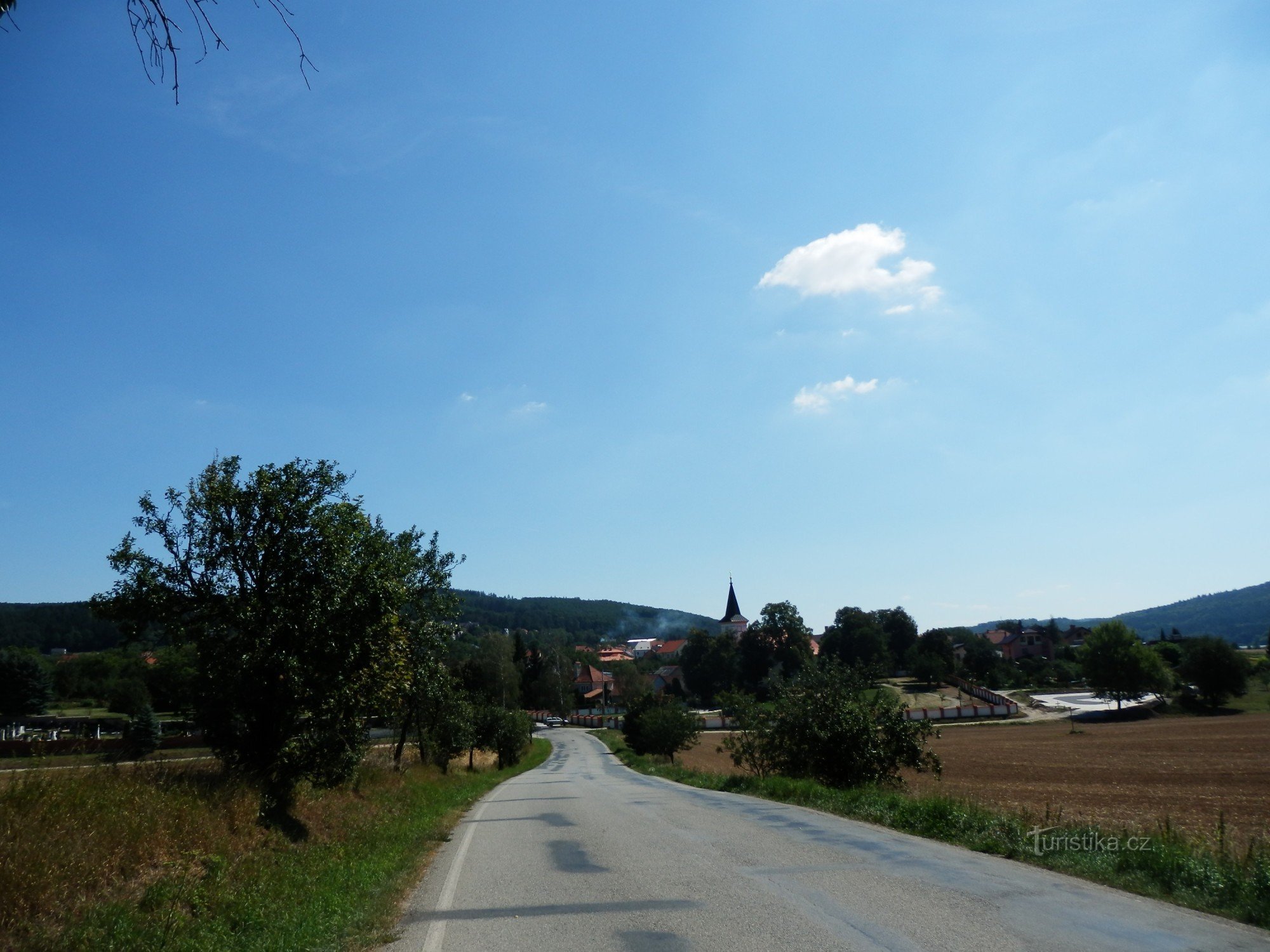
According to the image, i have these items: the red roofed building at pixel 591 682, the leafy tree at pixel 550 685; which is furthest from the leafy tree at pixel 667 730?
the red roofed building at pixel 591 682

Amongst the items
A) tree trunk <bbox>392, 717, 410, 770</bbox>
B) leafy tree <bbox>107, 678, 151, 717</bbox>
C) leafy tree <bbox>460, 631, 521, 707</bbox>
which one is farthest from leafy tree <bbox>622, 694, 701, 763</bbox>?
leafy tree <bbox>107, 678, 151, 717</bbox>

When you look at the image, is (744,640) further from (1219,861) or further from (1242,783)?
(1219,861)

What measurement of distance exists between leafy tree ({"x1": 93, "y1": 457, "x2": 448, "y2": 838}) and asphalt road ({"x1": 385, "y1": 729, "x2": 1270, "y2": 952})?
3.52 m

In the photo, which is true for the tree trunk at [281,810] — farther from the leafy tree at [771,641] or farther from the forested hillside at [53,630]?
the forested hillside at [53,630]

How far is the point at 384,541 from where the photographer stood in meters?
15.5

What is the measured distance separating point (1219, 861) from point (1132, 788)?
27.7 meters

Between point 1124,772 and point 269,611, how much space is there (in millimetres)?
42109

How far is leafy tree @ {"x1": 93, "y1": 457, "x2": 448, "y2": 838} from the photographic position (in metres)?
13.5

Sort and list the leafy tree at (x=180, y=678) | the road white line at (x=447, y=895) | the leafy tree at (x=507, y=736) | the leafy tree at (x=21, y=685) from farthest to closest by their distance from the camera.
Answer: the leafy tree at (x=21, y=685)
the leafy tree at (x=507, y=736)
the leafy tree at (x=180, y=678)
the road white line at (x=447, y=895)

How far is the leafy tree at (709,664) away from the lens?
124 metres

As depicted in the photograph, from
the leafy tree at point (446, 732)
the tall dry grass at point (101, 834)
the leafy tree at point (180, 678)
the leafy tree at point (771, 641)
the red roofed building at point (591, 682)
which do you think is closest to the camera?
the tall dry grass at point (101, 834)

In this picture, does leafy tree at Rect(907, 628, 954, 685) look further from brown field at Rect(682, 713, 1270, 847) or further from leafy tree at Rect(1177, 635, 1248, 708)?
brown field at Rect(682, 713, 1270, 847)

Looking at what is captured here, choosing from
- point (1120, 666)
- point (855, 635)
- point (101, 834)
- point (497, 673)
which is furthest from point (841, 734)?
point (855, 635)

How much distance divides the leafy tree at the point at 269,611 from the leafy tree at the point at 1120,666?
10757cm
